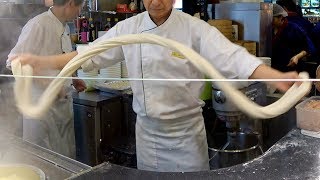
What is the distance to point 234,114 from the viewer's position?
2854 millimetres

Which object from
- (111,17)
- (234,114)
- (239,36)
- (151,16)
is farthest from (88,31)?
(151,16)

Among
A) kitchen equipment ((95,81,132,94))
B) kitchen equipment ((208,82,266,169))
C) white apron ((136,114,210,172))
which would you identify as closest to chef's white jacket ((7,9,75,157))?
kitchen equipment ((95,81,132,94))

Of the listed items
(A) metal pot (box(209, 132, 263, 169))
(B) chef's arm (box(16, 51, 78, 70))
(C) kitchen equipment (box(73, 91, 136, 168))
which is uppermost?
(B) chef's arm (box(16, 51, 78, 70))

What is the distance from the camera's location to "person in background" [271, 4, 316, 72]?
3.89m

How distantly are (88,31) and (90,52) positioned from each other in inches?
117

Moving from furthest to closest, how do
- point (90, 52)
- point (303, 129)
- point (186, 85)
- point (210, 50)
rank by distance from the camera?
point (303, 129) → point (186, 85) → point (210, 50) → point (90, 52)

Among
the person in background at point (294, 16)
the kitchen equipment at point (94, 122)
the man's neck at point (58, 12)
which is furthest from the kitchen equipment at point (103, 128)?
the person in background at point (294, 16)

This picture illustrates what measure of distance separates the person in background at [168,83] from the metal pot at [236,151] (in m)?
1.15

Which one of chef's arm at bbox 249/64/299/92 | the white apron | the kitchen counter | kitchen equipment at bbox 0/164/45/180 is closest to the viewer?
chef's arm at bbox 249/64/299/92

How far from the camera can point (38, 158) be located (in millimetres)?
1541

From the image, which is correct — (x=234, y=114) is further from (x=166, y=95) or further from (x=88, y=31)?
(x=88, y=31)

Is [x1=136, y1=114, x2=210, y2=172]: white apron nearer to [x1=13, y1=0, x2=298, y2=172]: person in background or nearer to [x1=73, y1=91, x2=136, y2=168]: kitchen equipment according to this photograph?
[x1=13, y1=0, x2=298, y2=172]: person in background

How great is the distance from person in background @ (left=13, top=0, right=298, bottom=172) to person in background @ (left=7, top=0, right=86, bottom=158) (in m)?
0.72

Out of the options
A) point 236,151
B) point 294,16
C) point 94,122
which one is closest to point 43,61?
point 94,122
